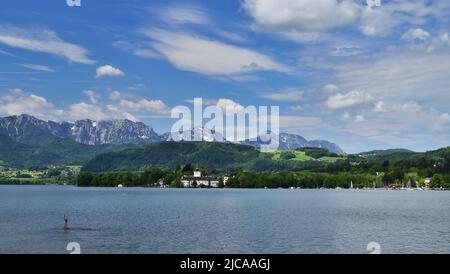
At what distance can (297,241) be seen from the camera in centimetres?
6712

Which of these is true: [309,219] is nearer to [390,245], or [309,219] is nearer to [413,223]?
[413,223]

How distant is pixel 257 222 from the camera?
92500 mm

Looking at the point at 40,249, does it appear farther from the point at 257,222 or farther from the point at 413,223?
the point at 413,223

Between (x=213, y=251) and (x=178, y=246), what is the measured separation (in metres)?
5.58
